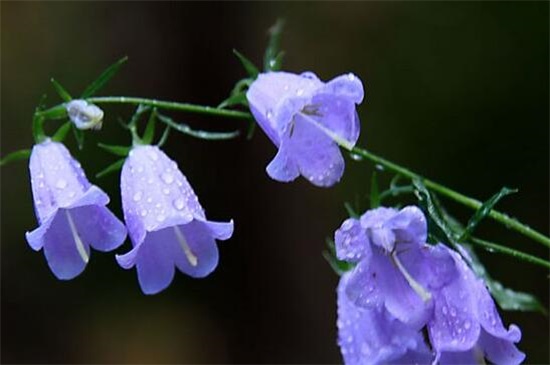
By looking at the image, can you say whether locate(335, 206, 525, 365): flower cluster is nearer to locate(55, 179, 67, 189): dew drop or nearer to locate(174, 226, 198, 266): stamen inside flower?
locate(174, 226, 198, 266): stamen inside flower

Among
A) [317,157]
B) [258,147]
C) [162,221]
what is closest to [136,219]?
[162,221]

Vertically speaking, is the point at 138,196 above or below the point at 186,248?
above

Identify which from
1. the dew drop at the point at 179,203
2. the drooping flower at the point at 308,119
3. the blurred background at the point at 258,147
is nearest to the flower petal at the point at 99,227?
the dew drop at the point at 179,203

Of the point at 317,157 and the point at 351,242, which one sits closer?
the point at 351,242

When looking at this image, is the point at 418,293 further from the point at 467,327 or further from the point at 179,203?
the point at 179,203

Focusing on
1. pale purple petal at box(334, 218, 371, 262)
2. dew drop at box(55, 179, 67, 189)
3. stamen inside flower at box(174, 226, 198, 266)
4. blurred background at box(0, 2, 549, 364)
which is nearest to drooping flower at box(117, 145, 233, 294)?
stamen inside flower at box(174, 226, 198, 266)
